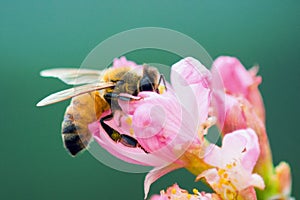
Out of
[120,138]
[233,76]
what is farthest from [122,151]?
[233,76]

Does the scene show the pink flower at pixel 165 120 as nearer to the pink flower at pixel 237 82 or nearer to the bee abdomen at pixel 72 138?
the bee abdomen at pixel 72 138

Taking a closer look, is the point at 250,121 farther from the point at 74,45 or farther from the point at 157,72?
the point at 74,45

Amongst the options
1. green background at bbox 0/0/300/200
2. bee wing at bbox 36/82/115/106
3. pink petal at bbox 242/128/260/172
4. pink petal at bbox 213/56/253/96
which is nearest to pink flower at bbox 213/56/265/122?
pink petal at bbox 213/56/253/96

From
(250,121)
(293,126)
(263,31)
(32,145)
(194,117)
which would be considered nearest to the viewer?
(194,117)

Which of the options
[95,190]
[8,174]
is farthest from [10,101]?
[95,190]

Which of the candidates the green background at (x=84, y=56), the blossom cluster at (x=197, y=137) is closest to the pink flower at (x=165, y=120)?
the blossom cluster at (x=197, y=137)

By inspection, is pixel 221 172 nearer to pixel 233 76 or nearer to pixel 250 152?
pixel 250 152

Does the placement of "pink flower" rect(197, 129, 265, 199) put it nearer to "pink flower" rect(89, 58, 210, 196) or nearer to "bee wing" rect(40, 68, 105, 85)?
"pink flower" rect(89, 58, 210, 196)

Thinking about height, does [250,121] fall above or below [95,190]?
above
